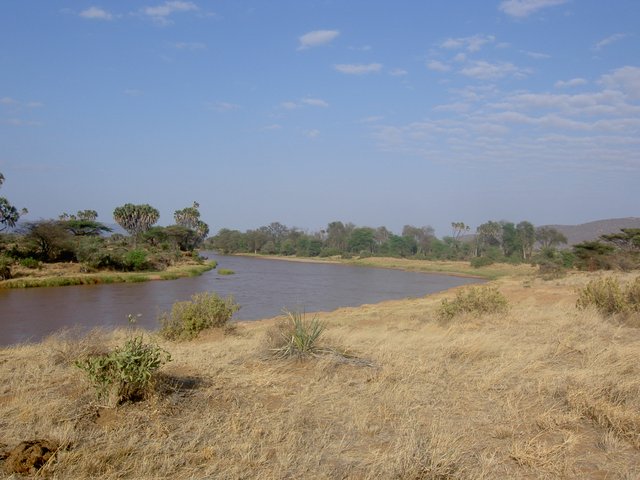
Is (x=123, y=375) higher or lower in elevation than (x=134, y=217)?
lower

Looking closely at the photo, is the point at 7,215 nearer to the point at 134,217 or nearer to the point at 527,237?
the point at 134,217

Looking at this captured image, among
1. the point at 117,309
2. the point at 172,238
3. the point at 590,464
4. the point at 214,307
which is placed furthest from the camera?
the point at 172,238

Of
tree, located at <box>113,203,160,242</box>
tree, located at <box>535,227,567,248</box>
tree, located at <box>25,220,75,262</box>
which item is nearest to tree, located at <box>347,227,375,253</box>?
tree, located at <box>535,227,567,248</box>

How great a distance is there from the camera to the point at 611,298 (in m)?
11.9

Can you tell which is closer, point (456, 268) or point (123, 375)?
point (123, 375)

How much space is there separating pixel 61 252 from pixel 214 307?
37456mm

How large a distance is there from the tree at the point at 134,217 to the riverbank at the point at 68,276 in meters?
27.8

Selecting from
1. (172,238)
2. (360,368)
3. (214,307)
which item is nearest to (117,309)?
(214,307)

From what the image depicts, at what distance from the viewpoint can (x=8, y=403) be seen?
4.97m

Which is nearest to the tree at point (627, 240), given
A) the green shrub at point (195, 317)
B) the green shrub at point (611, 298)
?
the green shrub at point (611, 298)

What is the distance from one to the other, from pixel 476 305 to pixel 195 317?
7571mm

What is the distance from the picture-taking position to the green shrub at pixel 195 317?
12.4m

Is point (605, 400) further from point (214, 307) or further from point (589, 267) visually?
point (589, 267)

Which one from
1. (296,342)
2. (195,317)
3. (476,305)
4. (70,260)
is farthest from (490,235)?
→ (296,342)
